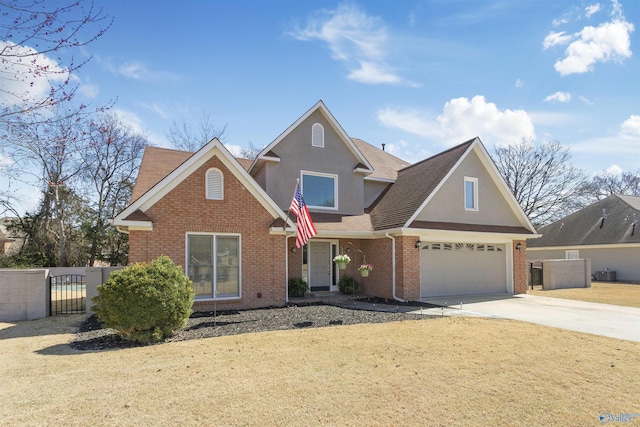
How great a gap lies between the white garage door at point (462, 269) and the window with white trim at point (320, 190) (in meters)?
4.36

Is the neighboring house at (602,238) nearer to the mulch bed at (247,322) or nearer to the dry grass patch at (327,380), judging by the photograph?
the dry grass patch at (327,380)

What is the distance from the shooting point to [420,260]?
14.5m

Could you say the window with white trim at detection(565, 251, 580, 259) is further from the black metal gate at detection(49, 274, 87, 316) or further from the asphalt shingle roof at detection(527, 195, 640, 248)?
the black metal gate at detection(49, 274, 87, 316)

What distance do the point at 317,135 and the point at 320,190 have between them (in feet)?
7.85

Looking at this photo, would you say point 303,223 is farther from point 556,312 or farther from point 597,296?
point 597,296

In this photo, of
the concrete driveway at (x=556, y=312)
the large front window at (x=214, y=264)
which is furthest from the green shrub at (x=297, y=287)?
the concrete driveway at (x=556, y=312)

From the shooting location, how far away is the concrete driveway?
9.27m

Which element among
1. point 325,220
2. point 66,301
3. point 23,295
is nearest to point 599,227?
point 325,220

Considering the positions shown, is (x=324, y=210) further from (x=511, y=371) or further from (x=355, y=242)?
(x=511, y=371)

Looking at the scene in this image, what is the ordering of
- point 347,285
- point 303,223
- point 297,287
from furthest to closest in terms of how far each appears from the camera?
point 347,285 → point 297,287 → point 303,223

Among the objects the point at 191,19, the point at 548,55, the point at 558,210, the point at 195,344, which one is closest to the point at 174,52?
the point at 191,19

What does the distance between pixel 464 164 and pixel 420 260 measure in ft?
15.3

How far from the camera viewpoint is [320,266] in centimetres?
1565

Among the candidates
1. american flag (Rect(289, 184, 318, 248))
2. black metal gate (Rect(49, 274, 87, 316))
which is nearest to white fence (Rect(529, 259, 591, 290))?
american flag (Rect(289, 184, 318, 248))
